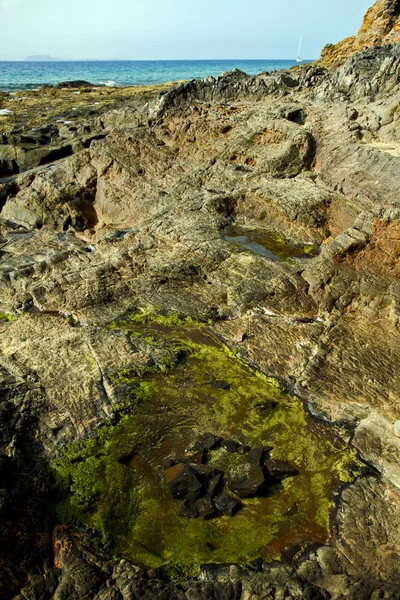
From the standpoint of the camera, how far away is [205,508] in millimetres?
4906

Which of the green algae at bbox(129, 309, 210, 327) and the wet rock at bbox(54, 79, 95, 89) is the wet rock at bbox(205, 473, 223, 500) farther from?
the wet rock at bbox(54, 79, 95, 89)

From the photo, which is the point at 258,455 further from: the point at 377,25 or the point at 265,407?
the point at 377,25

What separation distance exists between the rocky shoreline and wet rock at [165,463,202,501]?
3 centimetres

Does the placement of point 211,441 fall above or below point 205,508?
above

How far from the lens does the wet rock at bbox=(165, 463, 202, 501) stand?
500cm

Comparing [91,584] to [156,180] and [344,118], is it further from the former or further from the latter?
[344,118]

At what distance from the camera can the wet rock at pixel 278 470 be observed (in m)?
5.30

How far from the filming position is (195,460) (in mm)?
5469

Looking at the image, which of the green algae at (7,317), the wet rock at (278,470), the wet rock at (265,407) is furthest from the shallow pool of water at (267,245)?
the wet rock at (278,470)

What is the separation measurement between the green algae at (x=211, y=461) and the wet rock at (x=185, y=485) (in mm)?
125

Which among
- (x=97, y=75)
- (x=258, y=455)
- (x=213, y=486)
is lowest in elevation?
(x=213, y=486)

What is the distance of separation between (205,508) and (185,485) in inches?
12.8

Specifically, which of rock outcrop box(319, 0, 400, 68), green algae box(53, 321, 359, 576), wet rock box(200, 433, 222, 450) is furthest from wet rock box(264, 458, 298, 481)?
rock outcrop box(319, 0, 400, 68)

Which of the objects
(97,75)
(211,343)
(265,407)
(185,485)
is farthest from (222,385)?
(97,75)
